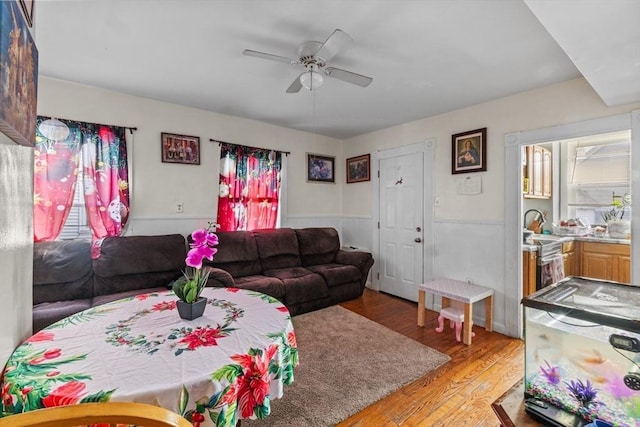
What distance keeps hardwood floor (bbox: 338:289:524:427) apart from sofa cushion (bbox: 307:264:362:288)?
0.70 m

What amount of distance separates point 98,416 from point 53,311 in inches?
79.0

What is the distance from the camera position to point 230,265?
3.33 metres

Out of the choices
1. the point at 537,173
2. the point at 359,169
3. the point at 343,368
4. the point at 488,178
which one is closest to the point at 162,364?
the point at 343,368

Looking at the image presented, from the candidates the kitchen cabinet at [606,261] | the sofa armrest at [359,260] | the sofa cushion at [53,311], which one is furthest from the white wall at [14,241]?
the kitchen cabinet at [606,261]

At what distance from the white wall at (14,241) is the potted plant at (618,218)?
17.6 feet

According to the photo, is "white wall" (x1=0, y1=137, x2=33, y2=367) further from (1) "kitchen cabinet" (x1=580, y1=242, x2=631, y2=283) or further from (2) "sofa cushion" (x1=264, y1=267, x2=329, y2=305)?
(1) "kitchen cabinet" (x1=580, y1=242, x2=631, y2=283)

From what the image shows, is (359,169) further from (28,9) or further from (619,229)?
(28,9)

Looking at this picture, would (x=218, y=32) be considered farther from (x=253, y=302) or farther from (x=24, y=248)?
(x=253, y=302)

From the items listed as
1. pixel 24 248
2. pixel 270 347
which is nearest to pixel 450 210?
pixel 270 347

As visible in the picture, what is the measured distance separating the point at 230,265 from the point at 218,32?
92.0 inches

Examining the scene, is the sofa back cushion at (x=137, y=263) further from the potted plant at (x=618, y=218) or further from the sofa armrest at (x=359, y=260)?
the potted plant at (x=618, y=218)

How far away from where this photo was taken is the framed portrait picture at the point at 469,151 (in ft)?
10.1

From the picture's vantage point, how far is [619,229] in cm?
352

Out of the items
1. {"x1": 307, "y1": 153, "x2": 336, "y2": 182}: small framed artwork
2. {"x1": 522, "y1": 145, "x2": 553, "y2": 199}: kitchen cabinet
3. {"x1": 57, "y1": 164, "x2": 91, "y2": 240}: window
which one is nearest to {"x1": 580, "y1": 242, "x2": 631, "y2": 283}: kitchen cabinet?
{"x1": 522, "y1": 145, "x2": 553, "y2": 199}: kitchen cabinet
